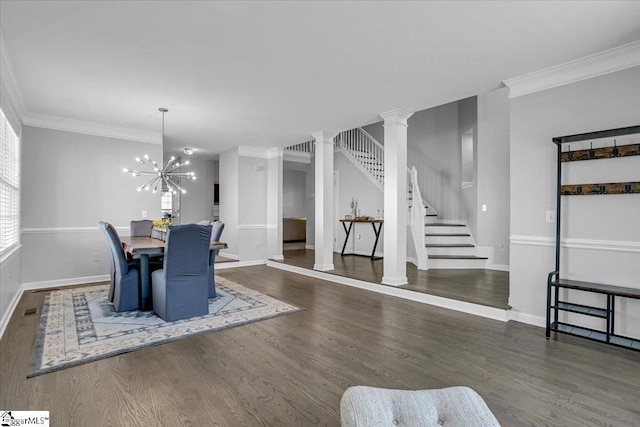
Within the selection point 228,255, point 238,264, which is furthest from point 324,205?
point 228,255

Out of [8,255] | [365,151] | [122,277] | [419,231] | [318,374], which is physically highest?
[365,151]

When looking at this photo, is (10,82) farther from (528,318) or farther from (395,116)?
(528,318)

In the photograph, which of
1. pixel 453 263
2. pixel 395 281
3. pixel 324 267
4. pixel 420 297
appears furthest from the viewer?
pixel 324 267

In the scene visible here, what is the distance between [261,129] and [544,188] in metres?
4.33

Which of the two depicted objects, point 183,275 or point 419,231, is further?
point 419,231

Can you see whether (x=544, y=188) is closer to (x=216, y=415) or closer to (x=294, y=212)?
(x=216, y=415)

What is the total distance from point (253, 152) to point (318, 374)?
5895 millimetres

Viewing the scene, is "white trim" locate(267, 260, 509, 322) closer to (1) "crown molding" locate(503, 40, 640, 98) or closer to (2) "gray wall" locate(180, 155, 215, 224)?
(1) "crown molding" locate(503, 40, 640, 98)

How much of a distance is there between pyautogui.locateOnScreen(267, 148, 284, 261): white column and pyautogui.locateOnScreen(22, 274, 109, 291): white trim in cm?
321

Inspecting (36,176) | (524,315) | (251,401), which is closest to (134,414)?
(251,401)

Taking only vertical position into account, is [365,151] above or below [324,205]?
above

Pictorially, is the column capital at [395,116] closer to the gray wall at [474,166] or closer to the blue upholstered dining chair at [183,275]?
the gray wall at [474,166]

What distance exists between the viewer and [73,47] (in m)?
2.90

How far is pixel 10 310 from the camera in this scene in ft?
12.2
